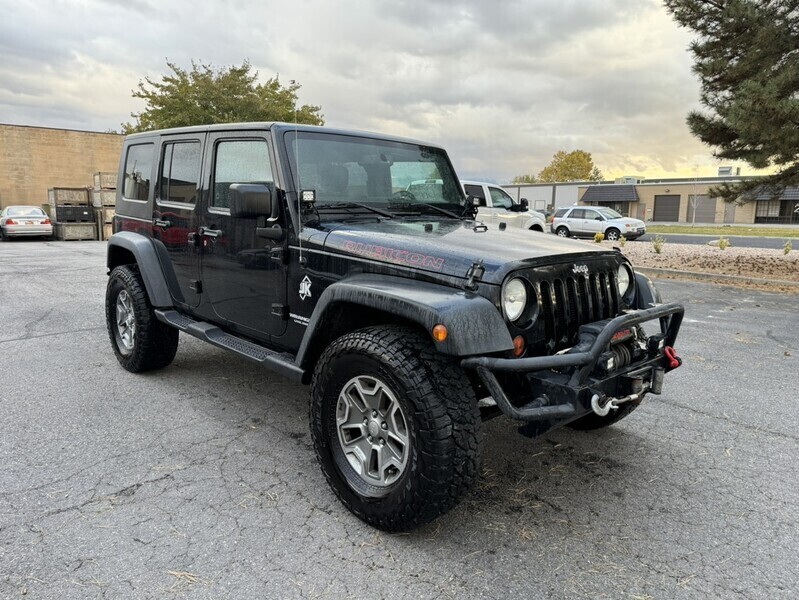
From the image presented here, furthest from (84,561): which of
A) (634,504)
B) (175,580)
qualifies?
(634,504)

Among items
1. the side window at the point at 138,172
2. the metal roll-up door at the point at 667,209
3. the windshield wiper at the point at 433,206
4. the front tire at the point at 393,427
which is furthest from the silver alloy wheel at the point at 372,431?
the metal roll-up door at the point at 667,209

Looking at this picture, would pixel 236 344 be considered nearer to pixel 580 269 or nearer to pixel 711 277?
pixel 580 269

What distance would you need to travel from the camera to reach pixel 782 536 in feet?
8.39

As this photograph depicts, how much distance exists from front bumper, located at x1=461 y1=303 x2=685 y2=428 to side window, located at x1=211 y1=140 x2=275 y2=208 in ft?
5.85

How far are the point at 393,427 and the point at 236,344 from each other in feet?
5.00

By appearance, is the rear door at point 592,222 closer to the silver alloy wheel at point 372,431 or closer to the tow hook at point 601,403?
the tow hook at point 601,403

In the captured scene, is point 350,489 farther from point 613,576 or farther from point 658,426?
point 658,426

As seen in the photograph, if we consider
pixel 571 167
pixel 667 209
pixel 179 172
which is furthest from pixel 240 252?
pixel 571 167

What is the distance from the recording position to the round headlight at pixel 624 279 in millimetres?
3209

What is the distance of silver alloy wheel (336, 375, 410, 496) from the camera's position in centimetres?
252

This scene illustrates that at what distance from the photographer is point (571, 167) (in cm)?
7188

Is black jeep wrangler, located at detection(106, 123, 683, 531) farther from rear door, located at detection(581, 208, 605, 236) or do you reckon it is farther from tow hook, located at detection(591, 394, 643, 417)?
rear door, located at detection(581, 208, 605, 236)

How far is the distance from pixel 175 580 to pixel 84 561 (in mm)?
440

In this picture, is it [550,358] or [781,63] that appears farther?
[781,63]
